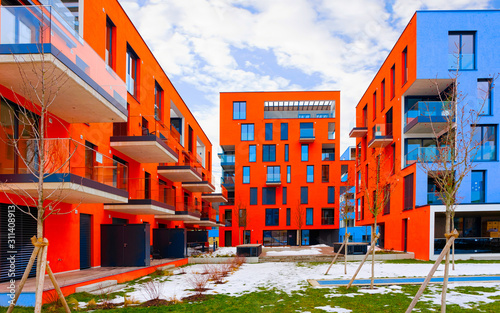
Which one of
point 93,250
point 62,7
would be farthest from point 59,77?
point 93,250

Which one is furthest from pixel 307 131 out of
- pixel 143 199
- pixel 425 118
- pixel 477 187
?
pixel 143 199

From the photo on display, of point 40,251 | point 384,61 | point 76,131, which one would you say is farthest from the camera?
point 384,61

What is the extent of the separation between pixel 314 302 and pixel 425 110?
678 inches

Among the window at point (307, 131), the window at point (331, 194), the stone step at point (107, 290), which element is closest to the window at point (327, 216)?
the window at point (331, 194)

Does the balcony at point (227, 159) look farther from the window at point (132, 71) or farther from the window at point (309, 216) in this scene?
the window at point (132, 71)

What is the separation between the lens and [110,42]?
1756cm

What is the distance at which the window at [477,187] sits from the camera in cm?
2244

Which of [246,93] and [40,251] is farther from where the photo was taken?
[246,93]

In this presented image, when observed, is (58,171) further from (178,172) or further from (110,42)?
(178,172)

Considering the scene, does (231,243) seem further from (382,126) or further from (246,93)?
(382,126)

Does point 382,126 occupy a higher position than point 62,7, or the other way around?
point 62,7

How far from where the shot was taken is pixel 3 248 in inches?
419

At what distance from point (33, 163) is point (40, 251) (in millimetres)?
4030

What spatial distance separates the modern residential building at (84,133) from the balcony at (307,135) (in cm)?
2439
